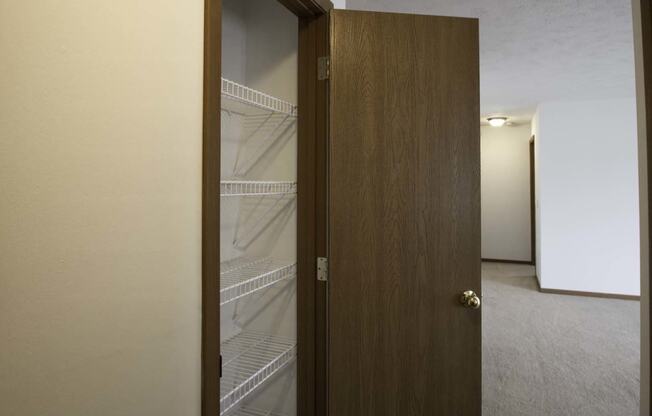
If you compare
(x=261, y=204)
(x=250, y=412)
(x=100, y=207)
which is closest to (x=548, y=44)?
(x=261, y=204)

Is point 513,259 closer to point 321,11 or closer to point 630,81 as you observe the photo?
point 630,81

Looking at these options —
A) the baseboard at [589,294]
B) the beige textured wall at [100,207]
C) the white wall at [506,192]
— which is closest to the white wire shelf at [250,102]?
the beige textured wall at [100,207]

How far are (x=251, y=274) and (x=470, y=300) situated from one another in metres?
0.87

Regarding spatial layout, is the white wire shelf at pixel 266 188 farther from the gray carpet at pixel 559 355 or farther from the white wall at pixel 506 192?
the white wall at pixel 506 192

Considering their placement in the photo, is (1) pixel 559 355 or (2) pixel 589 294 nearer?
(1) pixel 559 355

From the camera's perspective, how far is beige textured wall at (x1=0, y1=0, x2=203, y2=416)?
68cm

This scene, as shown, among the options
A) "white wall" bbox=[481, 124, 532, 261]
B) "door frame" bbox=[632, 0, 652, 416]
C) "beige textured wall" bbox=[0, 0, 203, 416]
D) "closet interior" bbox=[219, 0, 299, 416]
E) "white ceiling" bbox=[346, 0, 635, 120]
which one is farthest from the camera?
"white wall" bbox=[481, 124, 532, 261]

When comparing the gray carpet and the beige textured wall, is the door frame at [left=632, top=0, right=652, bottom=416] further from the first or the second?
the gray carpet

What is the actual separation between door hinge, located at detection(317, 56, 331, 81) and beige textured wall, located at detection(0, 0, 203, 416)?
689 millimetres

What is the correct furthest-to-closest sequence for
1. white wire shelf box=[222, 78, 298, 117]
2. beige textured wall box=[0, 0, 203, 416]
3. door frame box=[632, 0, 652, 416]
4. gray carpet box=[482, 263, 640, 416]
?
gray carpet box=[482, 263, 640, 416]
white wire shelf box=[222, 78, 298, 117]
door frame box=[632, 0, 652, 416]
beige textured wall box=[0, 0, 203, 416]

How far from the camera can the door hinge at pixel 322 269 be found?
171 cm

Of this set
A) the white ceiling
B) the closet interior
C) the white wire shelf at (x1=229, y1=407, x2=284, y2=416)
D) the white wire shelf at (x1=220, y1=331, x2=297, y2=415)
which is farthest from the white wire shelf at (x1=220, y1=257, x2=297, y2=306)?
the white ceiling

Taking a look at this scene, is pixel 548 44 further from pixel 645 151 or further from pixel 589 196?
pixel 589 196

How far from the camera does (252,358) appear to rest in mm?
1846
